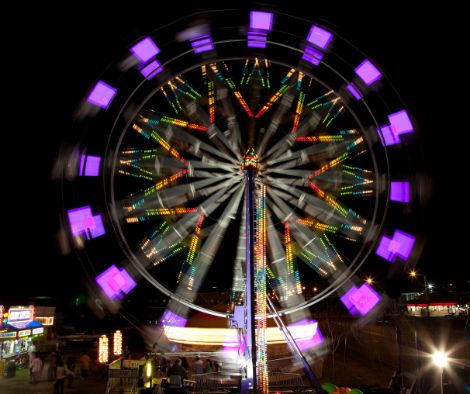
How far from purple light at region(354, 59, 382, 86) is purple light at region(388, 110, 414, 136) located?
1.10 meters

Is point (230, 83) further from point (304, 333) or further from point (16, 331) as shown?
point (16, 331)

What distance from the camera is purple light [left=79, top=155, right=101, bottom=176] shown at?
11461 millimetres

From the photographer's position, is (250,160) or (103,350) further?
(103,350)

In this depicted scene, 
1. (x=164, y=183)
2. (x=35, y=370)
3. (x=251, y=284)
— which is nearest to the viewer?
(x=251, y=284)

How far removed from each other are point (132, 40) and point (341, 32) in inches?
212

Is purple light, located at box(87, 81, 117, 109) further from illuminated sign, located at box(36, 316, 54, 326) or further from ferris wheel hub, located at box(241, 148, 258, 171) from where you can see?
illuminated sign, located at box(36, 316, 54, 326)

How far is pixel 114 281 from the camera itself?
35.3 feet

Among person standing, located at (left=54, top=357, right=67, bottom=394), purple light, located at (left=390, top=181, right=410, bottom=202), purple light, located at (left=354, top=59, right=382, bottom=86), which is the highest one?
purple light, located at (left=354, top=59, right=382, bottom=86)

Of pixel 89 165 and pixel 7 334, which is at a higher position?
pixel 89 165

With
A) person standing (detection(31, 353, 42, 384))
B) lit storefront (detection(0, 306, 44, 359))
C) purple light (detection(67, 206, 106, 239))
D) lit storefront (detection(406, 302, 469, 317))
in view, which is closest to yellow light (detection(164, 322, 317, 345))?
person standing (detection(31, 353, 42, 384))

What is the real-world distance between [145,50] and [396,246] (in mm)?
8328

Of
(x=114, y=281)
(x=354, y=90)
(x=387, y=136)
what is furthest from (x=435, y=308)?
(x=114, y=281)

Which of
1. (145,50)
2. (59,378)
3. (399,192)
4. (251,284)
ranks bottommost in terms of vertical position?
(59,378)

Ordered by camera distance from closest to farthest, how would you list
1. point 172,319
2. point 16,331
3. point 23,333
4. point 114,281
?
point 114,281, point 172,319, point 16,331, point 23,333
